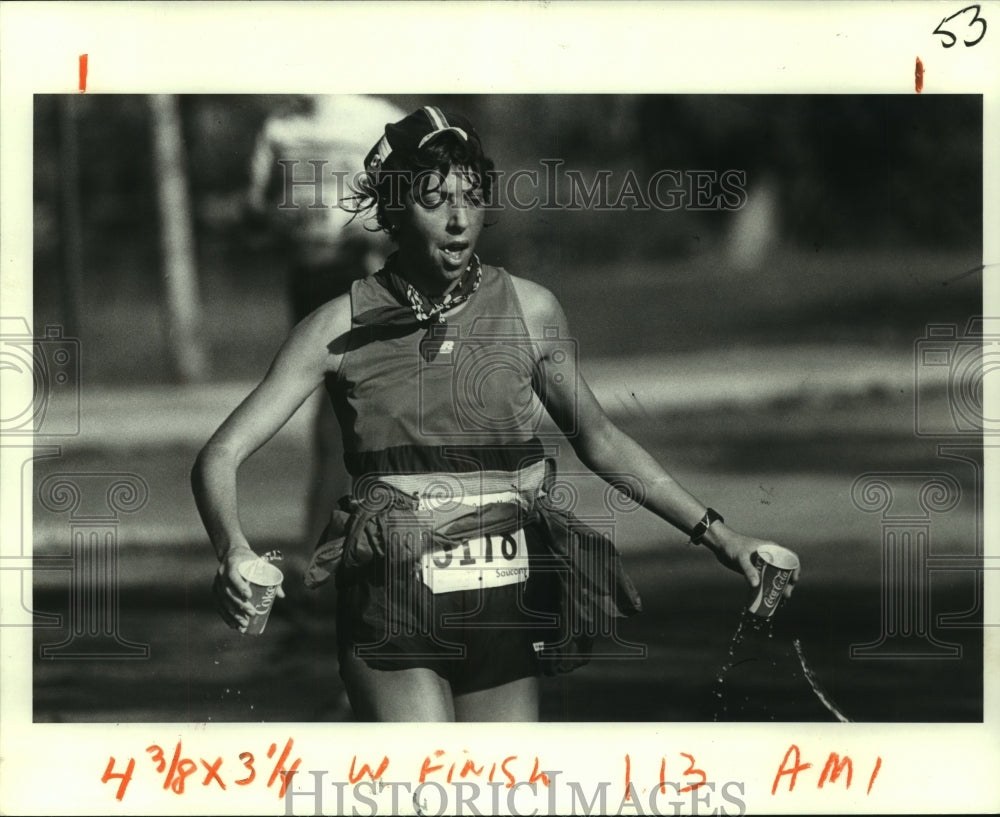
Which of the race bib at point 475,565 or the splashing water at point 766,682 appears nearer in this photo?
the race bib at point 475,565

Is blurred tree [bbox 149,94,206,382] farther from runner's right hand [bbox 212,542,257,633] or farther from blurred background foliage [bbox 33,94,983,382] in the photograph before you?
runner's right hand [bbox 212,542,257,633]

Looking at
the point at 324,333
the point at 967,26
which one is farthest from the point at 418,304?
the point at 967,26

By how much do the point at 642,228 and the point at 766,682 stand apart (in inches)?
68.0

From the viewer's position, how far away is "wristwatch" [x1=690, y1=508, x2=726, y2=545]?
5.84 m

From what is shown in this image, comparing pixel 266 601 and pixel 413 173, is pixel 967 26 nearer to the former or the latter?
pixel 413 173

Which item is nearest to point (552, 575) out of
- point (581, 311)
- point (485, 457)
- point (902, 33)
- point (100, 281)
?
point (485, 457)

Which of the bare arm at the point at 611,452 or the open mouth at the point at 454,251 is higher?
the open mouth at the point at 454,251

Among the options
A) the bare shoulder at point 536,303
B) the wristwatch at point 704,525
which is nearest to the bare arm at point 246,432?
the bare shoulder at point 536,303

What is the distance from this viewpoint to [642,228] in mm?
5820

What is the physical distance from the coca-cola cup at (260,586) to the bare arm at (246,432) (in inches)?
1.0

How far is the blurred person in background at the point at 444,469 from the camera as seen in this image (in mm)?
5715

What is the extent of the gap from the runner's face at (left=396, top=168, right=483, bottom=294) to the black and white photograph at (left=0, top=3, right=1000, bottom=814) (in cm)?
1

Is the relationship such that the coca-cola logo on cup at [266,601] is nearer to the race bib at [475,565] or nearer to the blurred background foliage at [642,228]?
the race bib at [475,565]

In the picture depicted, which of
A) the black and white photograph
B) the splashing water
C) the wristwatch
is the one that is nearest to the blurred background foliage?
the black and white photograph
